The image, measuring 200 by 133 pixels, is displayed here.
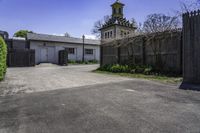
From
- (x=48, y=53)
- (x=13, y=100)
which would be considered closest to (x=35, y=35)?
(x=48, y=53)

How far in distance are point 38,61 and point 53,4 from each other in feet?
50.5

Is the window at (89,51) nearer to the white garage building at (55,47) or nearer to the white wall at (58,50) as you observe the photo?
the white garage building at (55,47)

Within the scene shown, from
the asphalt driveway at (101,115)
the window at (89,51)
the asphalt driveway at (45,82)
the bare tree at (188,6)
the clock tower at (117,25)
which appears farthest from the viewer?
the window at (89,51)

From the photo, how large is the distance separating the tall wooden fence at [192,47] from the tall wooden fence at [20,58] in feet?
60.6

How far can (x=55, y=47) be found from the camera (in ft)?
85.5

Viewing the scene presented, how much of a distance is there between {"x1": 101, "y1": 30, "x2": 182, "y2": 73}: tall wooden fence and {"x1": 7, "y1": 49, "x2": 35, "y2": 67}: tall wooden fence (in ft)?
36.5

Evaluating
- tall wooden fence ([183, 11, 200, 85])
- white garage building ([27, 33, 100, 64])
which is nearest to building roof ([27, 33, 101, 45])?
white garage building ([27, 33, 100, 64])

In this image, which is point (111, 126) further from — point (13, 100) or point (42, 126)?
point (13, 100)

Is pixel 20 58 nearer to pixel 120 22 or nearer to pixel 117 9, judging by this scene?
pixel 120 22

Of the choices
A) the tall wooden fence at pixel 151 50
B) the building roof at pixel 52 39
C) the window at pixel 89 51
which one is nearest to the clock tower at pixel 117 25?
the window at pixel 89 51

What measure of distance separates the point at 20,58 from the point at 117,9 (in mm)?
16936

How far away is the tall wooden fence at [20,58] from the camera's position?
65.9 feet

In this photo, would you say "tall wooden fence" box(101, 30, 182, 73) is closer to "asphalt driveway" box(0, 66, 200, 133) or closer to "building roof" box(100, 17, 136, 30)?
"asphalt driveway" box(0, 66, 200, 133)

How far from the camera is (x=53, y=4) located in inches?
429
